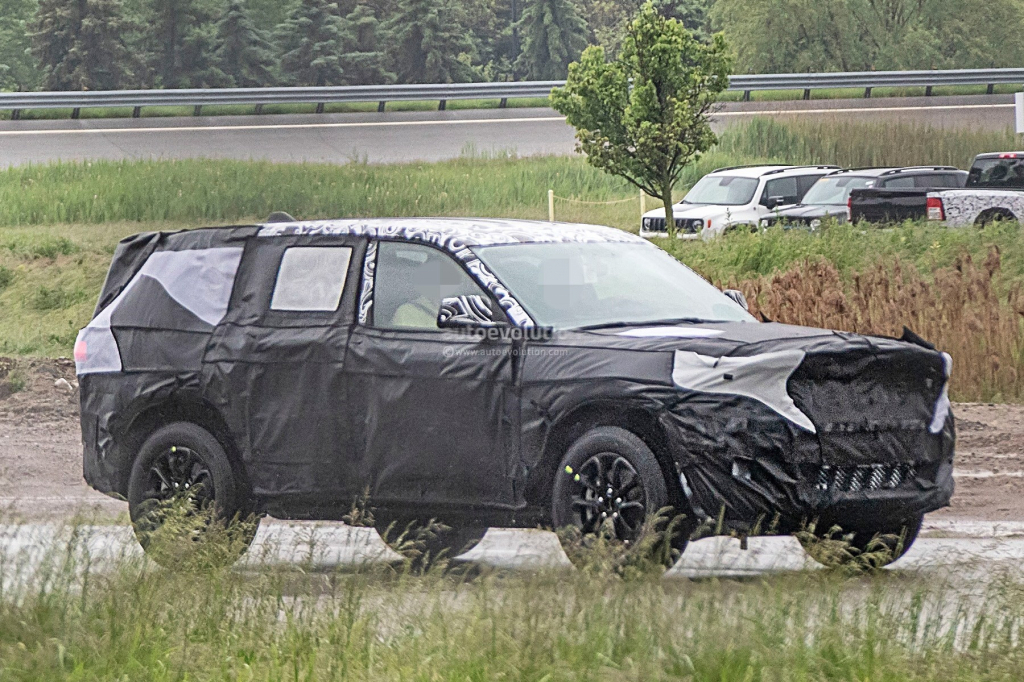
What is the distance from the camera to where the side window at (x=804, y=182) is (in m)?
30.8

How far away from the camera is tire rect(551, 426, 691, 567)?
7.56m

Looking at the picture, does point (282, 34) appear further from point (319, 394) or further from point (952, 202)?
point (319, 394)

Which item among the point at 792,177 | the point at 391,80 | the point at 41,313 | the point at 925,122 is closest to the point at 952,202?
the point at 792,177

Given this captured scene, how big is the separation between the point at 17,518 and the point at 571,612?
3.04 m

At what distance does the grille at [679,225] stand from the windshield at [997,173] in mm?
4364

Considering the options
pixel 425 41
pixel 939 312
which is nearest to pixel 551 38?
pixel 425 41

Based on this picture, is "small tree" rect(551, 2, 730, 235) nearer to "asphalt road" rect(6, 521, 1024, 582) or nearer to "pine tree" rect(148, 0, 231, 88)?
"asphalt road" rect(6, 521, 1024, 582)

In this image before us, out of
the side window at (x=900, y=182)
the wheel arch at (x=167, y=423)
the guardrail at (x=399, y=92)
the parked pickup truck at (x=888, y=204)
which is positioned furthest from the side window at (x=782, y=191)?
the wheel arch at (x=167, y=423)

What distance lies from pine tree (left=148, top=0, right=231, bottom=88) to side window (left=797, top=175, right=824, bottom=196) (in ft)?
74.4

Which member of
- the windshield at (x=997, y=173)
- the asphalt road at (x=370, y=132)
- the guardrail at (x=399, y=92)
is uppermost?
the guardrail at (x=399, y=92)

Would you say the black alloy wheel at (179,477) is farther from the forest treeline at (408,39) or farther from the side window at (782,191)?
the forest treeline at (408,39)

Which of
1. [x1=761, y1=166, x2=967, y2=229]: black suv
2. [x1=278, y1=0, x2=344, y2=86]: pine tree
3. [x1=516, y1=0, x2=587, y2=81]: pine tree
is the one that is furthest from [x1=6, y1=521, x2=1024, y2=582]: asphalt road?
[x1=516, y1=0, x2=587, y2=81]: pine tree

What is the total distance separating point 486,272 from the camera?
8.55 meters

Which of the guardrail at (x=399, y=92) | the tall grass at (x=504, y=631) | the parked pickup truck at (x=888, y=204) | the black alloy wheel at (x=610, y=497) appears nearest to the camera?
the tall grass at (x=504, y=631)
